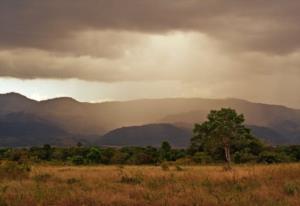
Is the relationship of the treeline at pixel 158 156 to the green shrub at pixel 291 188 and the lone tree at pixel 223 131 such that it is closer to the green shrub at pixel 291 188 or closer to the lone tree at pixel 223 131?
the lone tree at pixel 223 131

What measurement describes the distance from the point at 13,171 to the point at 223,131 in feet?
162

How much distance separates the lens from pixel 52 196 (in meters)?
19.0

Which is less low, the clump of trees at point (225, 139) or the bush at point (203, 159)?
the clump of trees at point (225, 139)

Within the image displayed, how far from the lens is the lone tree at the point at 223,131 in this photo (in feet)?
248

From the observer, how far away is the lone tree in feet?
248

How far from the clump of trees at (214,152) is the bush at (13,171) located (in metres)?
41.4

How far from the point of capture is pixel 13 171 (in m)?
29.7

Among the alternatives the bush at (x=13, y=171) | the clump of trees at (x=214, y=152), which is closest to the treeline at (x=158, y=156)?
the clump of trees at (x=214, y=152)

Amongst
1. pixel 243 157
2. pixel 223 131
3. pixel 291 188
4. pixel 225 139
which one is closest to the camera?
pixel 291 188

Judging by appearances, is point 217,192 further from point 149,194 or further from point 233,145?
point 233,145

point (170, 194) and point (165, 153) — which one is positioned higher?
point (165, 153)

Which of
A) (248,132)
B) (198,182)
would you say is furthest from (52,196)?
(248,132)

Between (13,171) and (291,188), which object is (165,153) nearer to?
(13,171)

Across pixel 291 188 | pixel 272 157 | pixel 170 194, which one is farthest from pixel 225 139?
pixel 170 194
